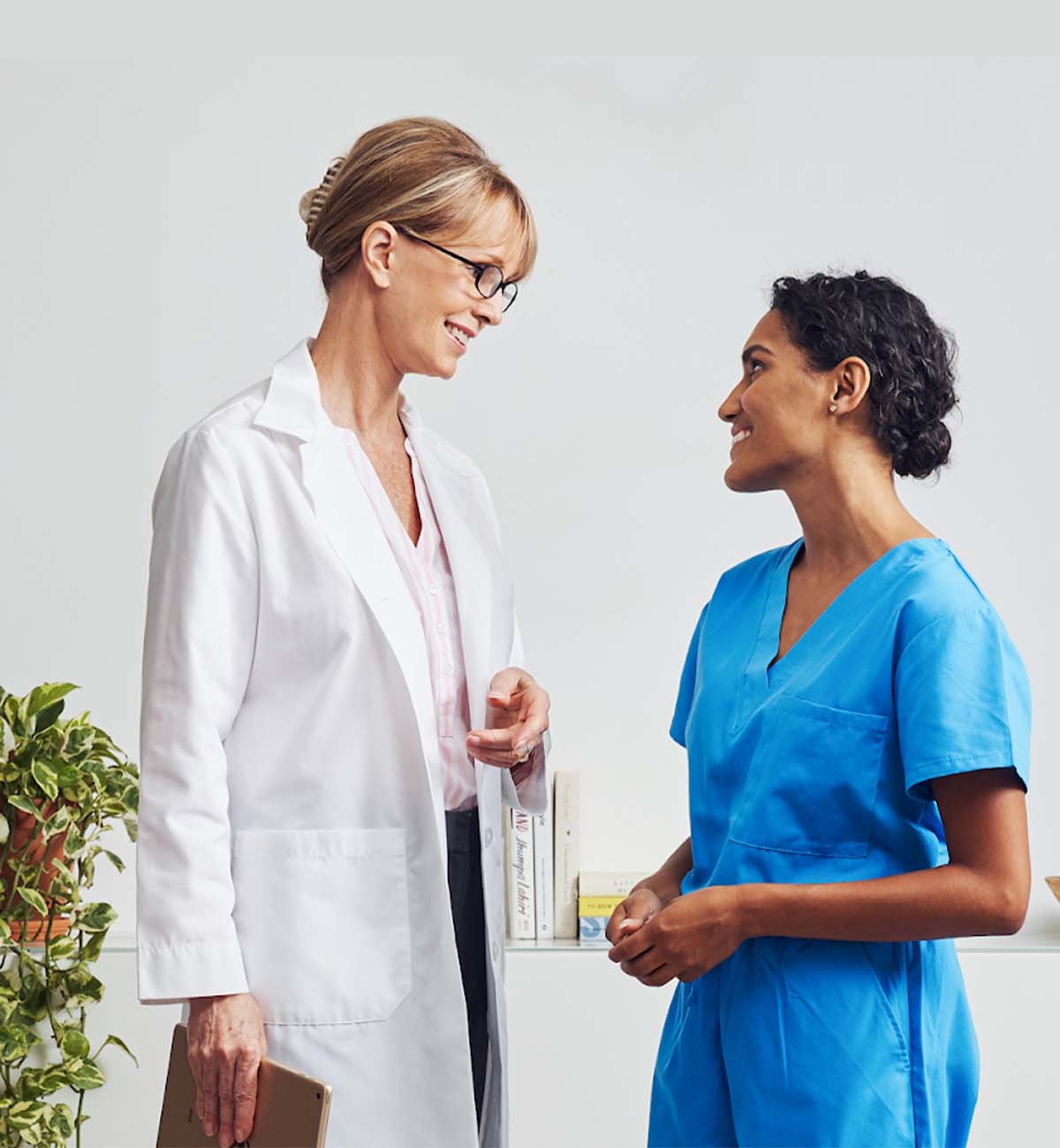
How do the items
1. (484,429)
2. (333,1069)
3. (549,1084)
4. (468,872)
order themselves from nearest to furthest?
(333,1069)
(468,872)
(549,1084)
(484,429)

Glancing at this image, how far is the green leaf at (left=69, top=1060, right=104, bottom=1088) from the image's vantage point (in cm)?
216

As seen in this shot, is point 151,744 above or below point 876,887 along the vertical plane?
above

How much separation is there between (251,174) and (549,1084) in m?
1.77

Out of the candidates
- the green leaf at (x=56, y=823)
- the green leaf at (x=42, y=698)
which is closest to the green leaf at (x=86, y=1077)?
the green leaf at (x=56, y=823)

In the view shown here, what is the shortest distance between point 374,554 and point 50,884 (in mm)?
1154

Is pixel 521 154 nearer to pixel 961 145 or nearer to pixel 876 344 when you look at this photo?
pixel 961 145

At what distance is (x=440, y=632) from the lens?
1500mm

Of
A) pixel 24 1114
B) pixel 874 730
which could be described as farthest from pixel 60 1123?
pixel 874 730

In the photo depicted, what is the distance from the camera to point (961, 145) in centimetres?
268

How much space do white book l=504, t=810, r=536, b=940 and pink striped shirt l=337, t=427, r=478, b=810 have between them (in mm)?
951

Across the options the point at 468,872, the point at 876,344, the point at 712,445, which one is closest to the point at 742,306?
the point at 712,445

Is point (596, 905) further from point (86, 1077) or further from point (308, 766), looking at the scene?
point (308, 766)

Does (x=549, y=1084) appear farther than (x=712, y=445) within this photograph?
No

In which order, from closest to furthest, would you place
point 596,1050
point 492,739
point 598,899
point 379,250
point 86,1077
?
point 492,739 → point 379,250 → point 86,1077 → point 596,1050 → point 598,899
